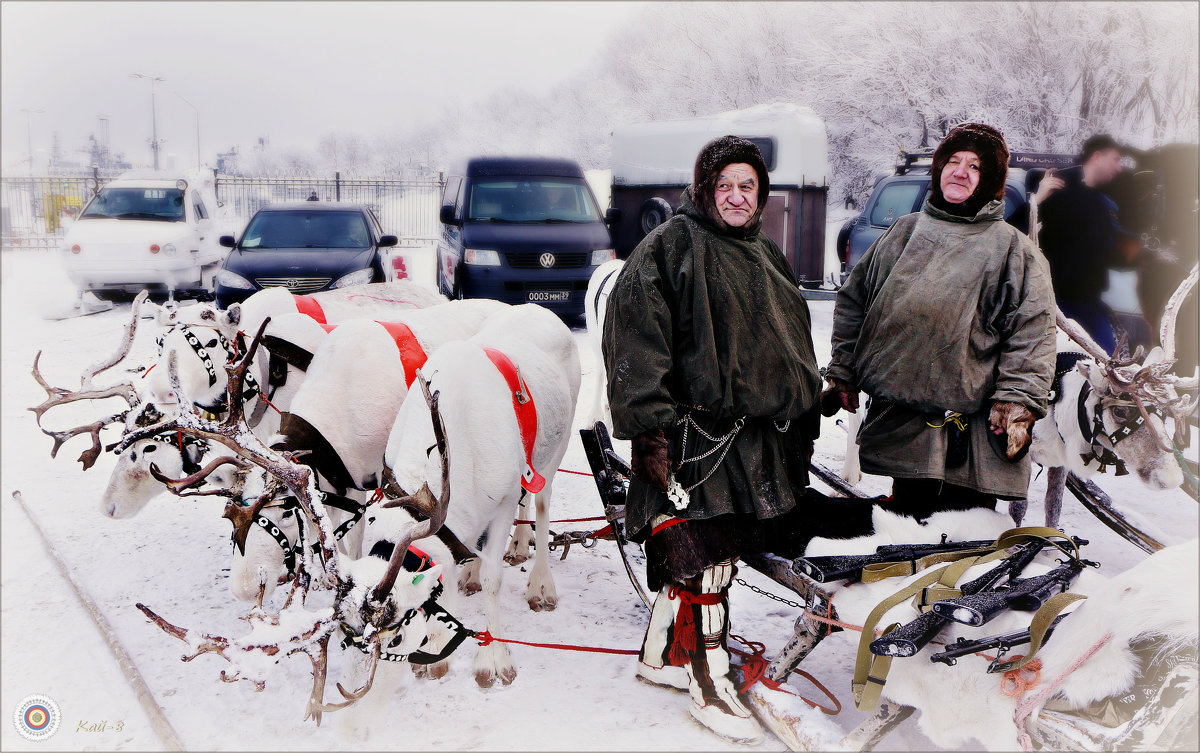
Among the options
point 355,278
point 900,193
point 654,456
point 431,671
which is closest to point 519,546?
point 431,671

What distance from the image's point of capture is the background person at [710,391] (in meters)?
2.63

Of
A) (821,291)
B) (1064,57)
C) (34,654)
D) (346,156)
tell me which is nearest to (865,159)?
(1064,57)

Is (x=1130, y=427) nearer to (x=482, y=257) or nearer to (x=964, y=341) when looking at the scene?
(x=964, y=341)

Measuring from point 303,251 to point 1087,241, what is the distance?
7912 mm

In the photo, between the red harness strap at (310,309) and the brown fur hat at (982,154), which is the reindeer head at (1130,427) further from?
the red harness strap at (310,309)

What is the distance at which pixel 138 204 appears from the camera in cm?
1053

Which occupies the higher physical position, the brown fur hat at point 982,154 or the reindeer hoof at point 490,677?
the brown fur hat at point 982,154

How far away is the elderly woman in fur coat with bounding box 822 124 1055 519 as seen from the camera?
278 cm

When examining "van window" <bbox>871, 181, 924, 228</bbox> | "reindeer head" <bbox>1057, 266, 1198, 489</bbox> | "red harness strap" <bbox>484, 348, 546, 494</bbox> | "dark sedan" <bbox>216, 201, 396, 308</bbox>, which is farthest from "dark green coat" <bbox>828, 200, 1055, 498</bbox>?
"van window" <bbox>871, 181, 924, 228</bbox>

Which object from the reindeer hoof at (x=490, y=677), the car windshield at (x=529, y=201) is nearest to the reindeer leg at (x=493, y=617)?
the reindeer hoof at (x=490, y=677)

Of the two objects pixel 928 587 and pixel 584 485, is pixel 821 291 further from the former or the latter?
pixel 928 587

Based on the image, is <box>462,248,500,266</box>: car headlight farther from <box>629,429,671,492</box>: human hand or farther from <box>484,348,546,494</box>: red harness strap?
<box>629,429,671,492</box>: human hand

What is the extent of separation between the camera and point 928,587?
7.70ft

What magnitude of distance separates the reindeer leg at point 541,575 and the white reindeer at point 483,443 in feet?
1.10
